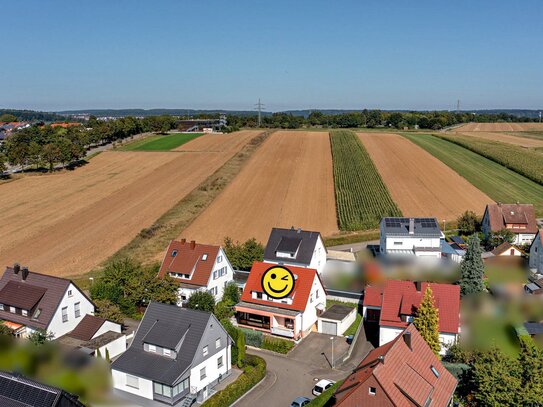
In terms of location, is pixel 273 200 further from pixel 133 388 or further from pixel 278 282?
pixel 133 388

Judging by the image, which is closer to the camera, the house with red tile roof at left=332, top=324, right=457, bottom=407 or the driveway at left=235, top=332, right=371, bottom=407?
the house with red tile roof at left=332, top=324, right=457, bottom=407

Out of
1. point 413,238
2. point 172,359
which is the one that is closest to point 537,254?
point 413,238

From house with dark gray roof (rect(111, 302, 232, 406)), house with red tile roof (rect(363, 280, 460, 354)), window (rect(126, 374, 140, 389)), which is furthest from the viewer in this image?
house with red tile roof (rect(363, 280, 460, 354))

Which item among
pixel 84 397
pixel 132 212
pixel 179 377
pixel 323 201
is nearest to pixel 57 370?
pixel 84 397

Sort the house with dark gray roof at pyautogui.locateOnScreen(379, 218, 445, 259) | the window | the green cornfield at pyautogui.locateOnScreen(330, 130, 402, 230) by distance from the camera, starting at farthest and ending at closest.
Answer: the green cornfield at pyautogui.locateOnScreen(330, 130, 402, 230)
the house with dark gray roof at pyautogui.locateOnScreen(379, 218, 445, 259)
the window

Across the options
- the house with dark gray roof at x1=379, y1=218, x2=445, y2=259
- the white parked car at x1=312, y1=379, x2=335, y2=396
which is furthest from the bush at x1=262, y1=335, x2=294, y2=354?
the house with dark gray roof at x1=379, y1=218, x2=445, y2=259

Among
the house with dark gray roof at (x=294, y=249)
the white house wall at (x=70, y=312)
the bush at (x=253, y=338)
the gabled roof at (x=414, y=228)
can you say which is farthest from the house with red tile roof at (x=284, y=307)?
the gabled roof at (x=414, y=228)

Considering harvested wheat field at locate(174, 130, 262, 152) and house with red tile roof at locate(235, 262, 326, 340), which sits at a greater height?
harvested wheat field at locate(174, 130, 262, 152)

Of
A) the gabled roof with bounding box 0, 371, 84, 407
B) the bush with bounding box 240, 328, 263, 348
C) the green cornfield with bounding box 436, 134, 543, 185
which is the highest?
the green cornfield with bounding box 436, 134, 543, 185

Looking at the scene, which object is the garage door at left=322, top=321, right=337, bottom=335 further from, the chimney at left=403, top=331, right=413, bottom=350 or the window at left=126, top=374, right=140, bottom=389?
the window at left=126, top=374, right=140, bottom=389
